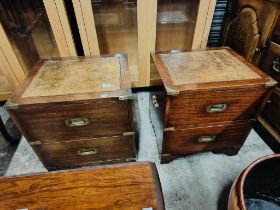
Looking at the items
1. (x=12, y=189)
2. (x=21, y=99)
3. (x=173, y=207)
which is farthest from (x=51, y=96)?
(x=173, y=207)

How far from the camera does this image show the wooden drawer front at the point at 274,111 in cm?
108

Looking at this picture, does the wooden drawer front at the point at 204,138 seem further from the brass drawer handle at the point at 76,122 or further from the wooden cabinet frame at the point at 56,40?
the wooden cabinet frame at the point at 56,40

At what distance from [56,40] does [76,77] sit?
46 cm

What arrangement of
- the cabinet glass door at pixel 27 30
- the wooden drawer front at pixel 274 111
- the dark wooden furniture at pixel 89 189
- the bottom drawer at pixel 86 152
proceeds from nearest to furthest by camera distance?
the dark wooden furniture at pixel 89 189 < the bottom drawer at pixel 86 152 < the wooden drawer front at pixel 274 111 < the cabinet glass door at pixel 27 30

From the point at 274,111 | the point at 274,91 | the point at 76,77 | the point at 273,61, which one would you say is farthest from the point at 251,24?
the point at 76,77

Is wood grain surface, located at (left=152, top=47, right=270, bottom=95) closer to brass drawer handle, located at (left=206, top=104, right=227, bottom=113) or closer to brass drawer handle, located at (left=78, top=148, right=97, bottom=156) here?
brass drawer handle, located at (left=206, top=104, right=227, bottom=113)

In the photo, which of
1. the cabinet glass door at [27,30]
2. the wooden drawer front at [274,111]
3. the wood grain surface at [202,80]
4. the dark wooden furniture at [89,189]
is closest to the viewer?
the dark wooden furniture at [89,189]

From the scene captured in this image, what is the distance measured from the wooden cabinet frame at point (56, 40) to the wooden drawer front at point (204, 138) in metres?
0.83

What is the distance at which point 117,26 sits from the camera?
1415 mm

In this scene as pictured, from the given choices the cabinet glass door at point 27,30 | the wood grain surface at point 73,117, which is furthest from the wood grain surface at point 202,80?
the cabinet glass door at point 27,30

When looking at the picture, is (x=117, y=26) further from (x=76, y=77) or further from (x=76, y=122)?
(x=76, y=122)

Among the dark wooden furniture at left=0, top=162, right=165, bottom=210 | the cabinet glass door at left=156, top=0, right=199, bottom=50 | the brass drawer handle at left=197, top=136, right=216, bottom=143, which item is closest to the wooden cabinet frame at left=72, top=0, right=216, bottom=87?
the cabinet glass door at left=156, top=0, right=199, bottom=50

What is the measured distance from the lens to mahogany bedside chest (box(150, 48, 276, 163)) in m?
0.81

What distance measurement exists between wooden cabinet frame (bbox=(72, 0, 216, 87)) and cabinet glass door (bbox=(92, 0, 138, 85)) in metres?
0.11
